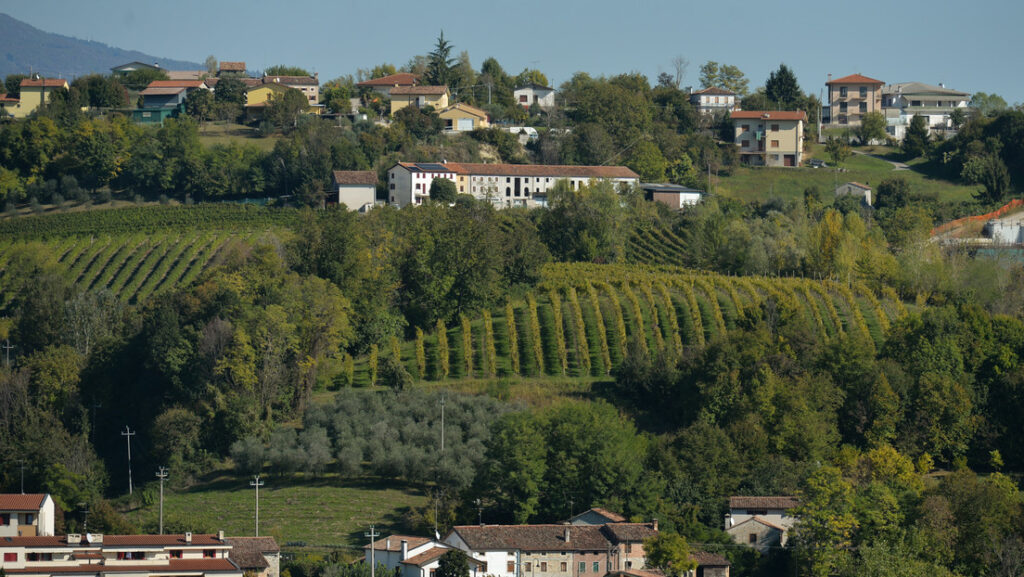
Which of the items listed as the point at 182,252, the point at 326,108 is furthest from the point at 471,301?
the point at 326,108

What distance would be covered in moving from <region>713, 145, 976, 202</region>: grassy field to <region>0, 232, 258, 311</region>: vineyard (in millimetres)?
31045

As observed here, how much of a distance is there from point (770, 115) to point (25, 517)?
62673mm

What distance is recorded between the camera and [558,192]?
83000mm

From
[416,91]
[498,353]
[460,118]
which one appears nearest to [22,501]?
[498,353]

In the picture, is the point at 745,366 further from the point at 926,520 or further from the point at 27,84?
the point at 27,84

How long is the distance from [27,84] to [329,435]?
60.6m

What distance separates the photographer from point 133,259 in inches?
2953

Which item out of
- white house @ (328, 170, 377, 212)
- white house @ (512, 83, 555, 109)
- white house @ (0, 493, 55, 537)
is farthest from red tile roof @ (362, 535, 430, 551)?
white house @ (512, 83, 555, 109)

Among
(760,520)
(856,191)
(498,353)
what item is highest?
(856,191)

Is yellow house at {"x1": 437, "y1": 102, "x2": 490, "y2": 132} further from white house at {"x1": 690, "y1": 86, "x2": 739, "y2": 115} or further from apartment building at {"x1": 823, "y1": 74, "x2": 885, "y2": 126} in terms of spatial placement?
apartment building at {"x1": 823, "y1": 74, "x2": 885, "y2": 126}

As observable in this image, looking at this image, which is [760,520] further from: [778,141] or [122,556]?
[778,141]

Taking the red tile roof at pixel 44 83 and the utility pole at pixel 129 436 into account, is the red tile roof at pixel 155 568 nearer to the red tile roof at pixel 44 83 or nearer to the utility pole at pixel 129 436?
the utility pole at pixel 129 436

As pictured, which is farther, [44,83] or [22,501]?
[44,83]

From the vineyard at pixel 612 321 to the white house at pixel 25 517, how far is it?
566 inches
